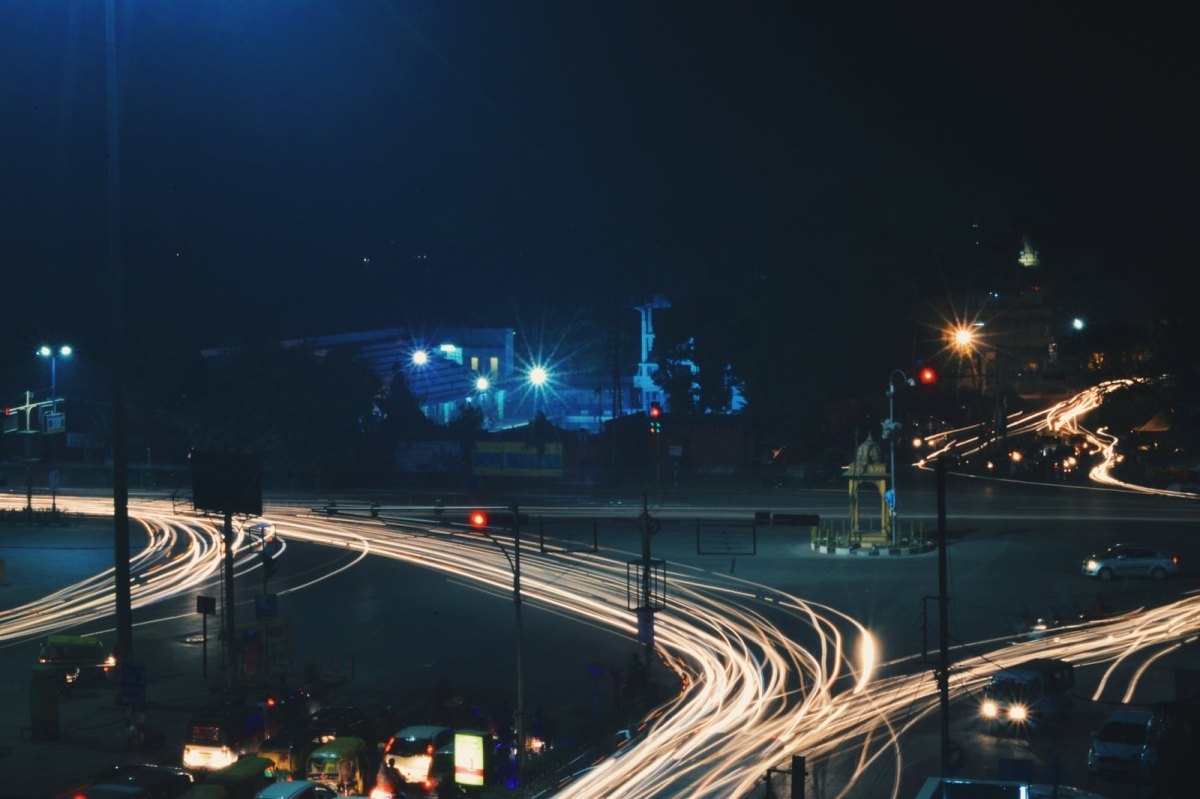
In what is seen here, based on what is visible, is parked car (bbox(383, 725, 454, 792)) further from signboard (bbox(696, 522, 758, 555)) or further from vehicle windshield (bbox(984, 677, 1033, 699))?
signboard (bbox(696, 522, 758, 555))

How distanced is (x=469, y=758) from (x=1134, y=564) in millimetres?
23354

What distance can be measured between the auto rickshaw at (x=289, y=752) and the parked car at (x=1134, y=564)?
24294 millimetres

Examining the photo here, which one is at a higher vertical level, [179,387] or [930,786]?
[179,387]

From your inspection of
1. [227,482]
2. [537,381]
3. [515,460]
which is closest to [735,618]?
[227,482]

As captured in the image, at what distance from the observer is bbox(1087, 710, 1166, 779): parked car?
16.5m

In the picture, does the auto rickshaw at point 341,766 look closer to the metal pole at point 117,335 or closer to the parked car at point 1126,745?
the metal pole at point 117,335

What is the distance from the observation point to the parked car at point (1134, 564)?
32781 millimetres

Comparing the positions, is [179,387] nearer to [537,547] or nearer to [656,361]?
[656,361]

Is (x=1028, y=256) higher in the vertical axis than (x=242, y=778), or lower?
higher

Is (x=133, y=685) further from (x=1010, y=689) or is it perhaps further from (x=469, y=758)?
(x=1010, y=689)

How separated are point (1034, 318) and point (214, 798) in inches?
2958

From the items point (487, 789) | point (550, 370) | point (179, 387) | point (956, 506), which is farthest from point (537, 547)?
point (550, 370)

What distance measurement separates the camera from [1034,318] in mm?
80062

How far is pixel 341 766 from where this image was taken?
1758 centimetres
